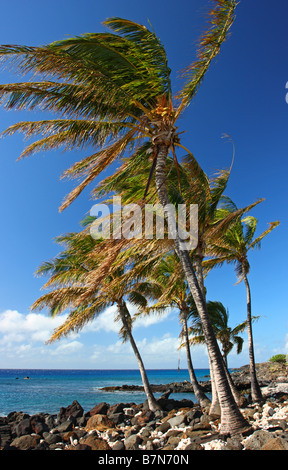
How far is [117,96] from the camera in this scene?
25.0 feet

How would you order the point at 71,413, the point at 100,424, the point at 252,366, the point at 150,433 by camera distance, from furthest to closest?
1. the point at 71,413
2. the point at 252,366
3. the point at 100,424
4. the point at 150,433

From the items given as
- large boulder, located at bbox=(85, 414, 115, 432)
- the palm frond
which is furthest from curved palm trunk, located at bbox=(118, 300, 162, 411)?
the palm frond

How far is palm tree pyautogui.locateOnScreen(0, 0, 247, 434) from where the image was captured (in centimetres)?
676

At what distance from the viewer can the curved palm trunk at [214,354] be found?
662 cm

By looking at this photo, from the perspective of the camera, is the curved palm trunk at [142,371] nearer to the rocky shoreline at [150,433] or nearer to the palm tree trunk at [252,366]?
the rocky shoreline at [150,433]

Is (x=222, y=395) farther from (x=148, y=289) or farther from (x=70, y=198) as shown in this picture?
(x=148, y=289)

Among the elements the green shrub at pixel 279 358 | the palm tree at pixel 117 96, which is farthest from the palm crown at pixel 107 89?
the green shrub at pixel 279 358

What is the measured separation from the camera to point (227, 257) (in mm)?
13719

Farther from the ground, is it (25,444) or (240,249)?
(240,249)

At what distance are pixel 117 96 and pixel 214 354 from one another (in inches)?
260

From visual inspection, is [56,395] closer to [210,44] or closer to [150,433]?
[150,433]

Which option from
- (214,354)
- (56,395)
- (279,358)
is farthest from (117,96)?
(279,358)
